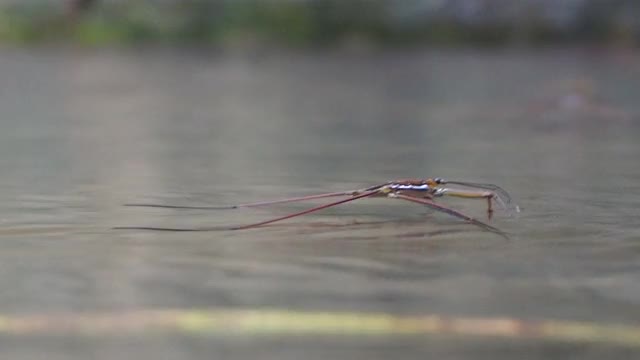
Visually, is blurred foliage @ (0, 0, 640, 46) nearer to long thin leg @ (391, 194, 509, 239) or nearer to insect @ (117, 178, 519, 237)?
insect @ (117, 178, 519, 237)

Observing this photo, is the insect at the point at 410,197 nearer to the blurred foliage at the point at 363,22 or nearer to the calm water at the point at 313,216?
the calm water at the point at 313,216

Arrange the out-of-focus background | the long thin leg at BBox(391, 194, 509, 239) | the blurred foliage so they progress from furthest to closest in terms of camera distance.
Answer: the blurred foliage
the long thin leg at BBox(391, 194, 509, 239)
the out-of-focus background

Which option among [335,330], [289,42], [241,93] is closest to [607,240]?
[335,330]

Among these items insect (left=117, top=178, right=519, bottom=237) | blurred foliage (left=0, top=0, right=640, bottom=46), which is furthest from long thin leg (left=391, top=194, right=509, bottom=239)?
blurred foliage (left=0, top=0, right=640, bottom=46)

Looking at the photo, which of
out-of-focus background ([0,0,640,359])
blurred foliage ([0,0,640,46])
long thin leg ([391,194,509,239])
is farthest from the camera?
blurred foliage ([0,0,640,46])

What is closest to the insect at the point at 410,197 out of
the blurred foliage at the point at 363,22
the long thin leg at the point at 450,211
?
the long thin leg at the point at 450,211

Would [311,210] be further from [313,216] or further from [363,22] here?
[363,22]

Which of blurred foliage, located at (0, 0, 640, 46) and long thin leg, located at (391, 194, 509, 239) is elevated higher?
blurred foliage, located at (0, 0, 640, 46)
